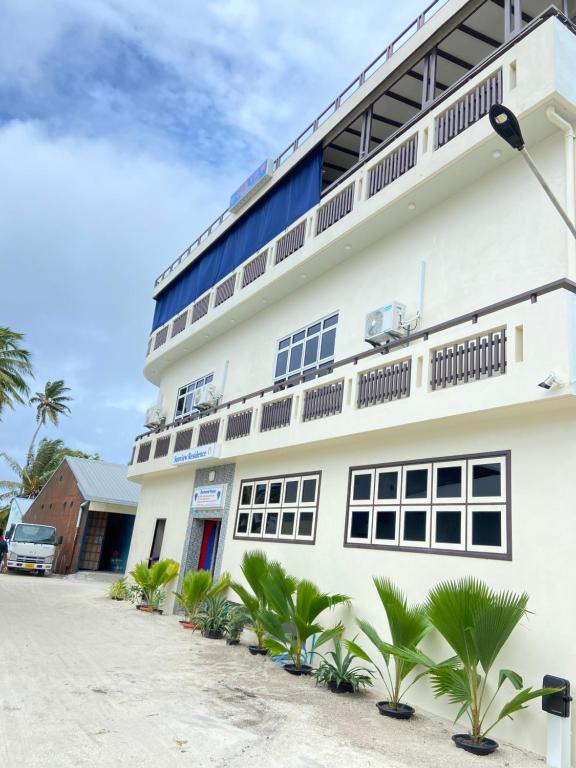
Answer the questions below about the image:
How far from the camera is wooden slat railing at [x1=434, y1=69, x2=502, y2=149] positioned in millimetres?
8992

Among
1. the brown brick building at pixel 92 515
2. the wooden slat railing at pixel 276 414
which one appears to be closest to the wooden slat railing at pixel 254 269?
the wooden slat railing at pixel 276 414

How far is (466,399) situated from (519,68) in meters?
5.06

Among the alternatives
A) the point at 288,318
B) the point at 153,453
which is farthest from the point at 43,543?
the point at 288,318

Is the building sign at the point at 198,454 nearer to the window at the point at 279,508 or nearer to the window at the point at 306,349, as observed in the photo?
the window at the point at 279,508

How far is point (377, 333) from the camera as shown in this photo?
10.3 meters

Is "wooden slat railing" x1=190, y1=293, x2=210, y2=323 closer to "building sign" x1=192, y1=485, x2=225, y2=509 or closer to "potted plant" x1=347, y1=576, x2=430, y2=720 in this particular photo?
"building sign" x1=192, y1=485, x2=225, y2=509

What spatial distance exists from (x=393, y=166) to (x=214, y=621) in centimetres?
968

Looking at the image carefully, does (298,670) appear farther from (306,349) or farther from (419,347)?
(306,349)

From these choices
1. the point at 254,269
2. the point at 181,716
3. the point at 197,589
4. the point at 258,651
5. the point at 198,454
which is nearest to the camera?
the point at 181,716

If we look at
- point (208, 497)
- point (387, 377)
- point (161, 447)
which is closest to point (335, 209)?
point (387, 377)

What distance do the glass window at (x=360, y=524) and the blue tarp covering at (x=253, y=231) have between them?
24.3ft

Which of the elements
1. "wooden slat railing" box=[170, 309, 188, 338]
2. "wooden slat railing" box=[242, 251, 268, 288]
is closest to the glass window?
"wooden slat railing" box=[242, 251, 268, 288]

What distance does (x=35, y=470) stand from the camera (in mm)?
42469

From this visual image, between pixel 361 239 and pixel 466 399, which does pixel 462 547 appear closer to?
pixel 466 399
